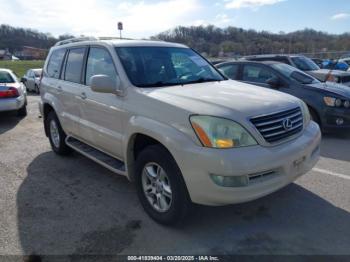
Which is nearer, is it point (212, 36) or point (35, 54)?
point (212, 36)

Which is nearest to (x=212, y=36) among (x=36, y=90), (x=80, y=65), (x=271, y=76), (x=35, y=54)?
(x=36, y=90)

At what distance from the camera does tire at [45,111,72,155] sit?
5828mm

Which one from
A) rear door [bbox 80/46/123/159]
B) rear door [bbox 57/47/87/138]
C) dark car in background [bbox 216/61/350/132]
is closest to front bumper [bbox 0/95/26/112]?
rear door [bbox 57/47/87/138]

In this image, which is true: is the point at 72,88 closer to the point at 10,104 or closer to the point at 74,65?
the point at 74,65

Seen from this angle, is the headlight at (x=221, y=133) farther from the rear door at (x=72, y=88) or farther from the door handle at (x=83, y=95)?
the rear door at (x=72, y=88)

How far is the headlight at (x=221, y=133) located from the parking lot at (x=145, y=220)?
0.87 m

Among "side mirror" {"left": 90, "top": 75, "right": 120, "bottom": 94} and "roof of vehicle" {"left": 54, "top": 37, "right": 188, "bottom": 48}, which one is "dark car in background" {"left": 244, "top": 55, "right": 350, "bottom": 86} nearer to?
"roof of vehicle" {"left": 54, "top": 37, "right": 188, "bottom": 48}

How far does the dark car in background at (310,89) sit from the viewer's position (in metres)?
6.63

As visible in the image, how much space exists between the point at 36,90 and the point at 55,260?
Result: 15.7 m

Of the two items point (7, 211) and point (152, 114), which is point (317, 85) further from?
point (7, 211)

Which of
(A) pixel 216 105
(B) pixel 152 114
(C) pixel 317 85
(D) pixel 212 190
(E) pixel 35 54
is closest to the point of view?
(D) pixel 212 190

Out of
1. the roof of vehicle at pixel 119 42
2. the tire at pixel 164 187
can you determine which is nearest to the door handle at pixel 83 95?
the roof of vehicle at pixel 119 42

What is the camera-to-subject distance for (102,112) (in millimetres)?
4215

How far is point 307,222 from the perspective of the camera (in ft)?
11.4
